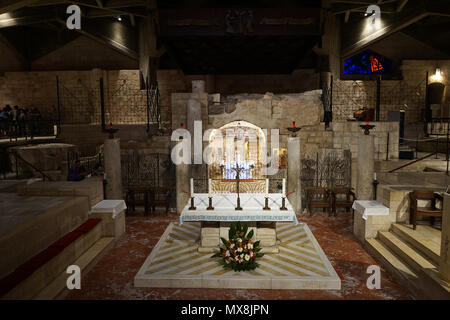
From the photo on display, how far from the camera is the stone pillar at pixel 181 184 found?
1066 cm

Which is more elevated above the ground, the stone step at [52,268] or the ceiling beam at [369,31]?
the ceiling beam at [369,31]

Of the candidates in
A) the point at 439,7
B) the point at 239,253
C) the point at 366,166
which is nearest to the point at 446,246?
the point at 239,253

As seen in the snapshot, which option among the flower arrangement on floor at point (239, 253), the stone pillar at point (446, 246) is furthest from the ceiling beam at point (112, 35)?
the stone pillar at point (446, 246)

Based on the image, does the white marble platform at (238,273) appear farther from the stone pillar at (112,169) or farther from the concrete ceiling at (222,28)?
the concrete ceiling at (222,28)

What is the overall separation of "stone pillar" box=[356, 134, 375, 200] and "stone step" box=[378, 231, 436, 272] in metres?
1.96

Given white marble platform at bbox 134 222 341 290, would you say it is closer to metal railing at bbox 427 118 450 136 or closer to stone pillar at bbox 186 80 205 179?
stone pillar at bbox 186 80 205 179

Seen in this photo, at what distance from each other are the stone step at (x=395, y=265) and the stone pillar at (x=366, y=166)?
2.08 meters

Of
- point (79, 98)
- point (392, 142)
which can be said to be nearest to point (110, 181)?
point (392, 142)

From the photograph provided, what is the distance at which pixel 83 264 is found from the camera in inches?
264

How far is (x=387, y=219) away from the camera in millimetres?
8016

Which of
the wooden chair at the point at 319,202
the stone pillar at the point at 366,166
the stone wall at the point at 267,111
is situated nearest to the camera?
the stone pillar at the point at 366,166

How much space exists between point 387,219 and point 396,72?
50.1 feet

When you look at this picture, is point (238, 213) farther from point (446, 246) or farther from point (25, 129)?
point (25, 129)

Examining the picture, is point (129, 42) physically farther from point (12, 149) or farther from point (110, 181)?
point (110, 181)
